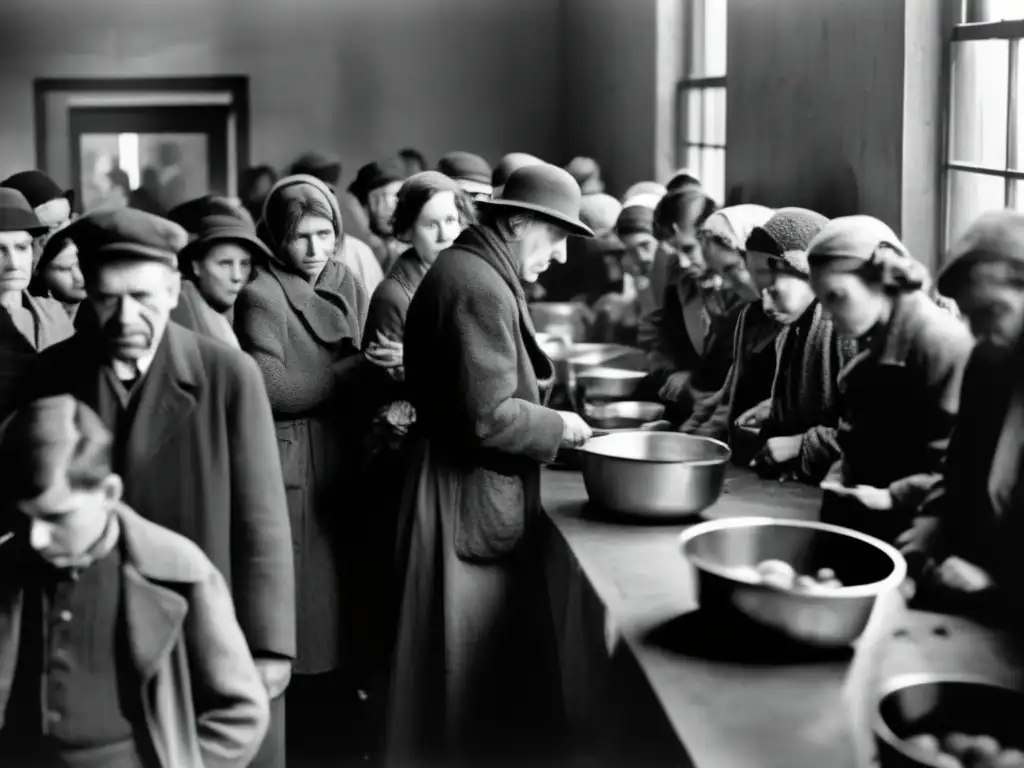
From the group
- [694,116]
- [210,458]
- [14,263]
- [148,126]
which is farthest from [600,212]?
[148,126]

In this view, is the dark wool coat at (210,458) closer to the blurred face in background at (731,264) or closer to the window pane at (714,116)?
the blurred face in background at (731,264)

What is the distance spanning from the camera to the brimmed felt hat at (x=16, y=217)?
5.80 ft

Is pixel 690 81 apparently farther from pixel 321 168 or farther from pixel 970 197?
pixel 970 197

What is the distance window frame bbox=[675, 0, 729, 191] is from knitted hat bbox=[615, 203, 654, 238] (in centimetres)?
96

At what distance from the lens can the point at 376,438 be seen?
9.18ft

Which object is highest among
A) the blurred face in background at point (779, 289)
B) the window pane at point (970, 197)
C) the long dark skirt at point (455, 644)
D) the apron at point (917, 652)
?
the window pane at point (970, 197)

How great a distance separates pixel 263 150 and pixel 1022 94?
5.83 m

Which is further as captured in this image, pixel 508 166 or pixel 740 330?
pixel 508 166

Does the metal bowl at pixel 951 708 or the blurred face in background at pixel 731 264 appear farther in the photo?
the blurred face in background at pixel 731 264

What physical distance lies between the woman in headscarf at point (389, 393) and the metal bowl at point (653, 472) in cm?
43

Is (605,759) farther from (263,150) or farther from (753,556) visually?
(263,150)

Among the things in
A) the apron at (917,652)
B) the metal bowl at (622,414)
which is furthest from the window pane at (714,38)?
the apron at (917,652)

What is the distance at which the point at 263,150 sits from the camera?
778 centimetres

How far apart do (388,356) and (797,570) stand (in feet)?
3.83
